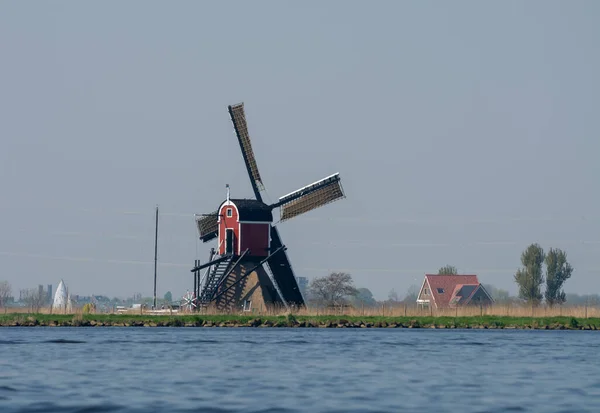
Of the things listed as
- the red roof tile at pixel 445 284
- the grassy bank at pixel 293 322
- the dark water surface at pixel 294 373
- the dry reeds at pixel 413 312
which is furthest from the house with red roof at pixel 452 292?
the dark water surface at pixel 294 373

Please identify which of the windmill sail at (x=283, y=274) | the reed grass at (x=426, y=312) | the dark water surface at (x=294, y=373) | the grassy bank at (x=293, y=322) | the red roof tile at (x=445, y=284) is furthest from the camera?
the red roof tile at (x=445, y=284)

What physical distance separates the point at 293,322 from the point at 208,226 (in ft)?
40.8

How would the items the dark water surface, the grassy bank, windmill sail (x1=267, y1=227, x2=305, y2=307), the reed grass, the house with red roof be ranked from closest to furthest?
1. the dark water surface
2. the grassy bank
3. the reed grass
4. windmill sail (x1=267, y1=227, x2=305, y2=307)
5. the house with red roof

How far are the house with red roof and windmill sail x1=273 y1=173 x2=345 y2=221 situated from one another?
1308 inches

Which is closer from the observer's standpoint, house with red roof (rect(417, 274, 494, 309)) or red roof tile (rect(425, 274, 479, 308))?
house with red roof (rect(417, 274, 494, 309))

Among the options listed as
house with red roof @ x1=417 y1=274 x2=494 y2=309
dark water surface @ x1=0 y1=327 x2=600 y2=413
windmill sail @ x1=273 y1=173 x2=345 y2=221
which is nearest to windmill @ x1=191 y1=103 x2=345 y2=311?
windmill sail @ x1=273 y1=173 x2=345 y2=221

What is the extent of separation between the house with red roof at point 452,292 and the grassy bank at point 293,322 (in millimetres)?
38863

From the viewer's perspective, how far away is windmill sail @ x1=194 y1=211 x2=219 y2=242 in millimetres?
74938

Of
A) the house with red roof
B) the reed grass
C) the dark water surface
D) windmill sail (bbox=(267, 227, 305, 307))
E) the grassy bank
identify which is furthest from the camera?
the house with red roof

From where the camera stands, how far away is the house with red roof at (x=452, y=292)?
107 m

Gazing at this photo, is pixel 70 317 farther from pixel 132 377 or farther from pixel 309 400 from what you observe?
pixel 309 400

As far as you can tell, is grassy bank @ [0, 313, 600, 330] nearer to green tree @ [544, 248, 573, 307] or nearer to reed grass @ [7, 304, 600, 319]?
reed grass @ [7, 304, 600, 319]

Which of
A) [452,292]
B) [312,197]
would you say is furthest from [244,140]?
[452,292]

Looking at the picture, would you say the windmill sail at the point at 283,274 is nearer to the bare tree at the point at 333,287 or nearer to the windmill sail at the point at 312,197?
the windmill sail at the point at 312,197
